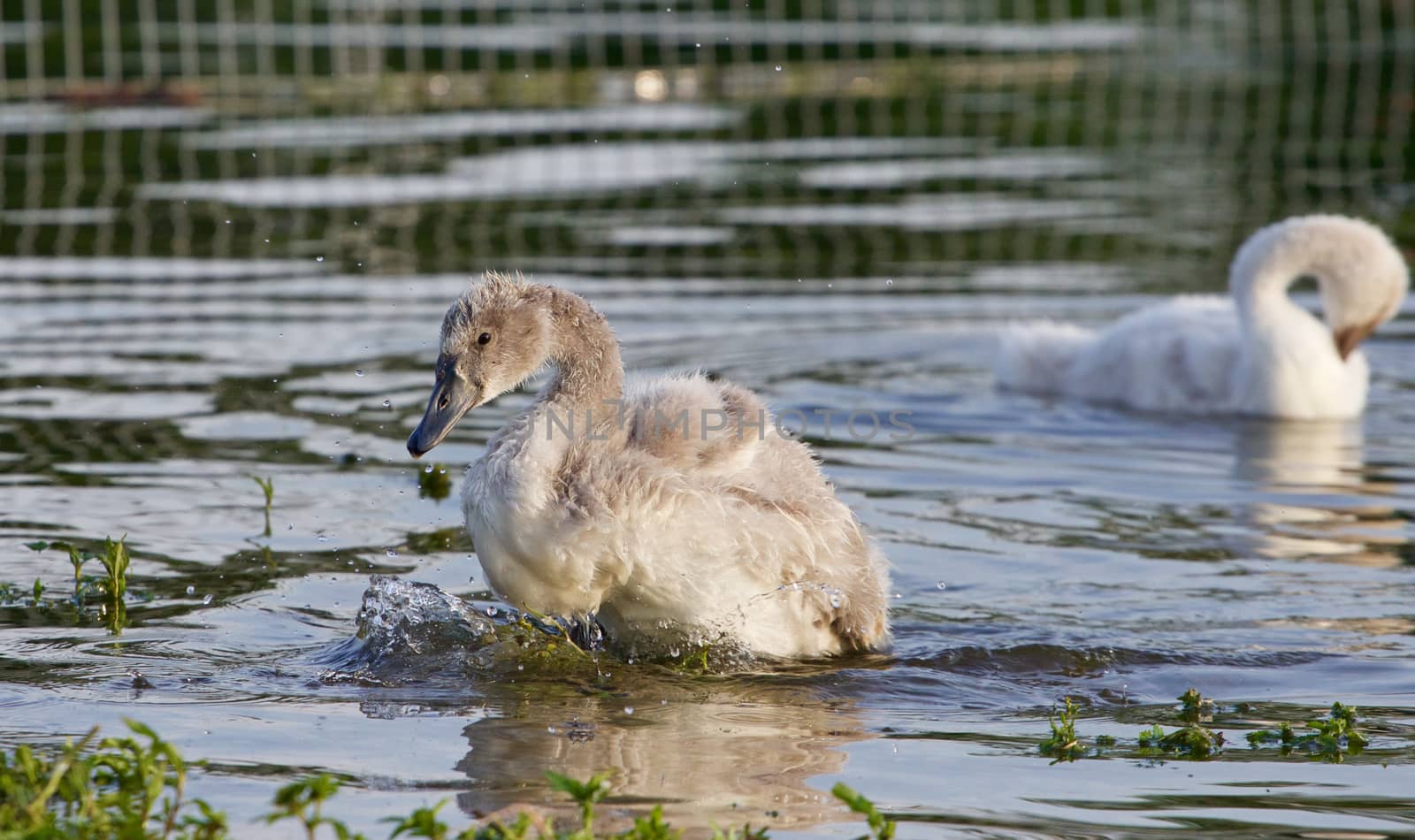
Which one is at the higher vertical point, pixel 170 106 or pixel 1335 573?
pixel 170 106

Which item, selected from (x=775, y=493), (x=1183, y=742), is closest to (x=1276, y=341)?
(x=775, y=493)

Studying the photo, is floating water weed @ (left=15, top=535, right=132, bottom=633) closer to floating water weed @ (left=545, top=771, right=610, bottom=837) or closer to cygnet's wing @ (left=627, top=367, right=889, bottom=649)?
cygnet's wing @ (left=627, top=367, right=889, bottom=649)

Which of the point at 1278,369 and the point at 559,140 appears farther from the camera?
the point at 559,140

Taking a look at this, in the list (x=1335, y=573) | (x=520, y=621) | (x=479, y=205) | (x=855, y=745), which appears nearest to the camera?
(x=855, y=745)

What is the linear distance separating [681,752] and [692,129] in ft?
46.6

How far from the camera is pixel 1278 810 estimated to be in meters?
4.76

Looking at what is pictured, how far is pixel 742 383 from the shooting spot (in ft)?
34.1

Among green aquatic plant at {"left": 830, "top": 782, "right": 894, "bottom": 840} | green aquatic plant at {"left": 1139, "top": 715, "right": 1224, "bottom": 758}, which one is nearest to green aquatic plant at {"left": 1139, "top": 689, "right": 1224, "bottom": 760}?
green aquatic plant at {"left": 1139, "top": 715, "right": 1224, "bottom": 758}

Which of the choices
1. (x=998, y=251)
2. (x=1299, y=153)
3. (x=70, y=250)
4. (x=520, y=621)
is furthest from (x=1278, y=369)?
(x=1299, y=153)

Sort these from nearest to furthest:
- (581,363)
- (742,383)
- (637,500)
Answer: (637,500) → (581,363) → (742,383)

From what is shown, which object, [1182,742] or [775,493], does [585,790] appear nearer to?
[1182,742]

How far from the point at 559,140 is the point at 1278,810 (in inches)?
550

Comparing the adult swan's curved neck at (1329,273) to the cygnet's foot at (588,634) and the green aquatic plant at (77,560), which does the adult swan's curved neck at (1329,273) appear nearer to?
the cygnet's foot at (588,634)

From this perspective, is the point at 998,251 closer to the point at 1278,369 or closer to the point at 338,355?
the point at 1278,369
